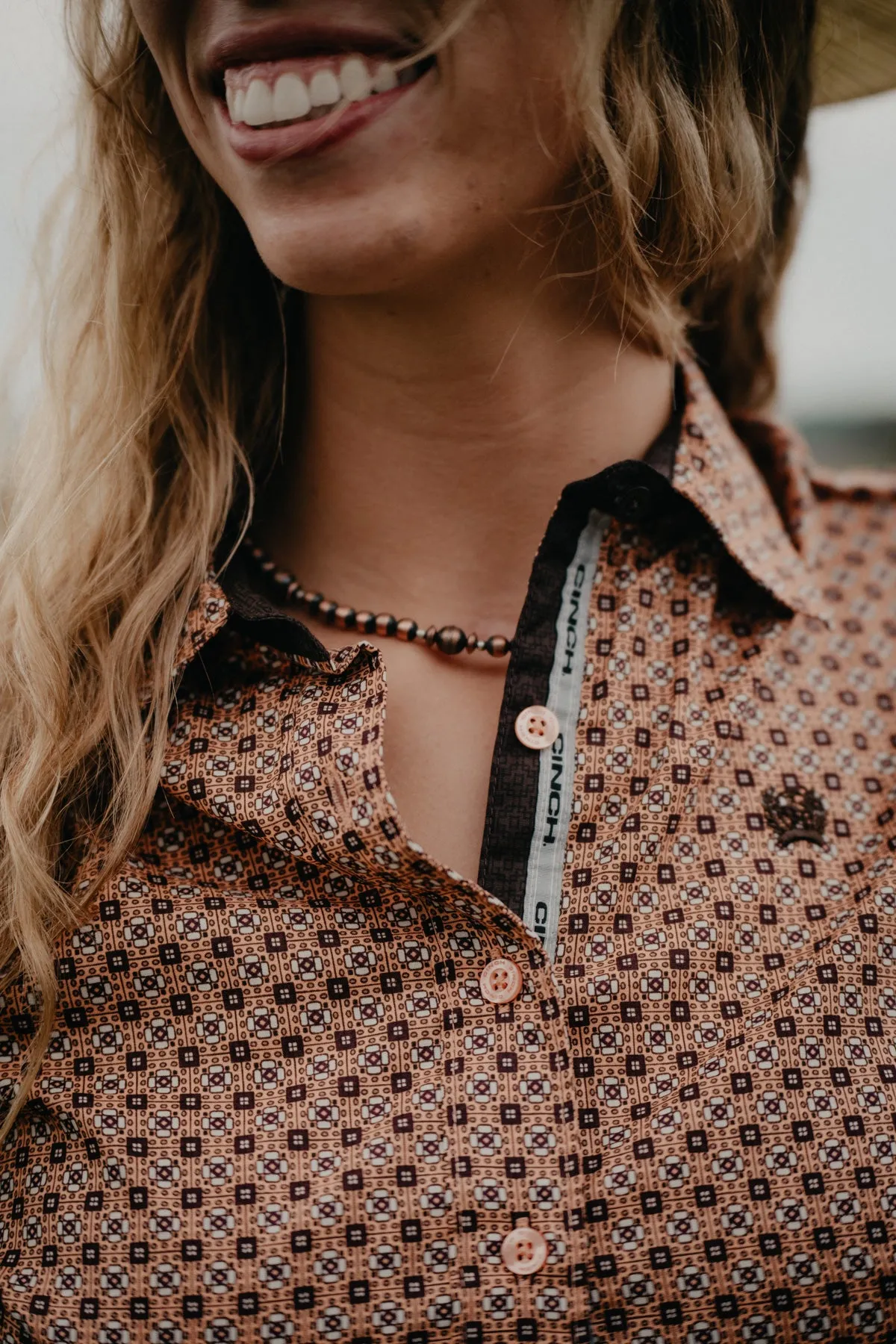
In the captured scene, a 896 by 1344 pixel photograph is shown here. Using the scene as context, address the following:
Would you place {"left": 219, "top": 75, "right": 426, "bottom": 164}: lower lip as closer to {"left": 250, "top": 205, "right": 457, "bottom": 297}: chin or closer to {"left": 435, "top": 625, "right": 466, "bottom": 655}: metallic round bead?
{"left": 250, "top": 205, "right": 457, "bottom": 297}: chin

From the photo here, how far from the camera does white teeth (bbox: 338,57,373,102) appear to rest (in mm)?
1068

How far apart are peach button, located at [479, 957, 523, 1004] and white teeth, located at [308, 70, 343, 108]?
2.77 ft

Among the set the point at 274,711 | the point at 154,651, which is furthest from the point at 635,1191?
the point at 154,651

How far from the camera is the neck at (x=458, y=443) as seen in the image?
1272mm

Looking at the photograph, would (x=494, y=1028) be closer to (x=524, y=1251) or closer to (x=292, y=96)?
(x=524, y=1251)

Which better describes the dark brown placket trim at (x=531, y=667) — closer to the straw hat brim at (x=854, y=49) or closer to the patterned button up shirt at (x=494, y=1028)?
the patterned button up shirt at (x=494, y=1028)

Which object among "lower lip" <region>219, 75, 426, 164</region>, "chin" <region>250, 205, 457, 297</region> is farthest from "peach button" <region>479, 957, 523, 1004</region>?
"lower lip" <region>219, 75, 426, 164</region>

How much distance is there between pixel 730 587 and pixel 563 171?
20.0 inches

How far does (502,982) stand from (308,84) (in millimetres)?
891

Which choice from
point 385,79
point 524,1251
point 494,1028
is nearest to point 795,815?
point 494,1028

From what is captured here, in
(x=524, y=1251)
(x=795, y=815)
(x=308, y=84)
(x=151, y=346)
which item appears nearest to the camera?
(x=524, y=1251)

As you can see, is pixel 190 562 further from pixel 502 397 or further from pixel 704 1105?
pixel 704 1105

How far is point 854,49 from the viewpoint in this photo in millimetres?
1387

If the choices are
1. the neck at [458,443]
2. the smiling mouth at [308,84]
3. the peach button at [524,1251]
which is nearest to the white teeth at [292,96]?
the smiling mouth at [308,84]
